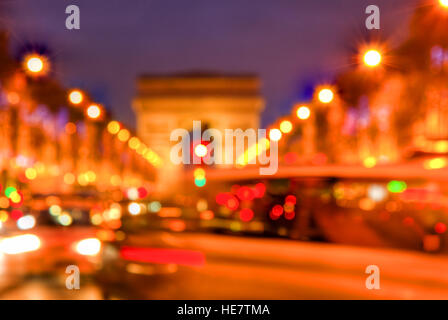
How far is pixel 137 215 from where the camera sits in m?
9.82

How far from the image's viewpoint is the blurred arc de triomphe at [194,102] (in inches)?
2788

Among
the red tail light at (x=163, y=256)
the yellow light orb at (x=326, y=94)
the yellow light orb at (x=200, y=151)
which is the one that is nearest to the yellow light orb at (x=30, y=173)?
the yellow light orb at (x=326, y=94)

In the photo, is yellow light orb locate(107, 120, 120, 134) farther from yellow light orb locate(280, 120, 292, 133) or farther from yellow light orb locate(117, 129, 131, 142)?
yellow light orb locate(280, 120, 292, 133)

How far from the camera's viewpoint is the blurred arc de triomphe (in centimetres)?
7081

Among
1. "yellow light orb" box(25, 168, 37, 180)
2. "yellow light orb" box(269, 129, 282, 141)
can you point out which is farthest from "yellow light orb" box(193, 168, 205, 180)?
"yellow light orb" box(25, 168, 37, 180)

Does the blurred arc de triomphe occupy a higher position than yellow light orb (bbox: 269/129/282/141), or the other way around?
the blurred arc de triomphe

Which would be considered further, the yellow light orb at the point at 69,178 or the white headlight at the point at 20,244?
the yellow light orb at the point at 69,178

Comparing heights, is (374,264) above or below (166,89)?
below

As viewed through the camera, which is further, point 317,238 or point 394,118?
point 394,118

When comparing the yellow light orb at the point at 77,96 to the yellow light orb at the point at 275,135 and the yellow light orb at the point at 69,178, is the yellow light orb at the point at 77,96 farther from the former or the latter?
the yellow light orb at the point at 69,178

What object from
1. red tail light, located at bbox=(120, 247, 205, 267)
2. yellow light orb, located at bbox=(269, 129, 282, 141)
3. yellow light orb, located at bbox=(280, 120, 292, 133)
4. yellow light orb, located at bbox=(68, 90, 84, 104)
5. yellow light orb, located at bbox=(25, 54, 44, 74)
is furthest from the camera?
yellow light orb, located at bbox=(269, 129, 282, 141)

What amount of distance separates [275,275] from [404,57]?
861 inches
